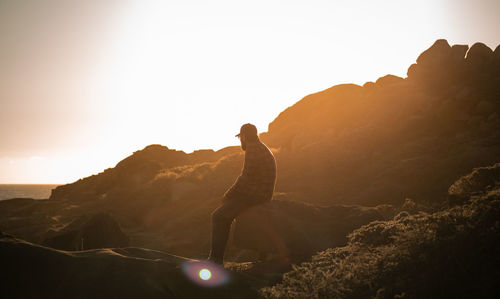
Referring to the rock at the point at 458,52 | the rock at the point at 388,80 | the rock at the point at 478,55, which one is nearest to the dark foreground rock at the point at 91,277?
the rock at the point at 388,80

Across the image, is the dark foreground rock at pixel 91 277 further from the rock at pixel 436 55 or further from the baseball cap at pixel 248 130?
the rock at pixel 436 55

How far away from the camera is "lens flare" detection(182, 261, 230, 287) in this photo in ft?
16.5

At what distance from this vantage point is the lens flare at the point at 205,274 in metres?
5.02

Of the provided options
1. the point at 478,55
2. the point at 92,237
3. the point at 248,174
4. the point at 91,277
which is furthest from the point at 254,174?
the point at 478,55

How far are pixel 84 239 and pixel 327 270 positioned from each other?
39.1 ft

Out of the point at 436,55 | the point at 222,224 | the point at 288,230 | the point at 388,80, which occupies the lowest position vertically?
the point at 288,230

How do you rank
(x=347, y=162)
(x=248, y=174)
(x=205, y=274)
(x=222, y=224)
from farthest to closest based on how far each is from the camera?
(x=347, y=162), (x=248, y=174), (x=222, y=224), (x=205, y=274)

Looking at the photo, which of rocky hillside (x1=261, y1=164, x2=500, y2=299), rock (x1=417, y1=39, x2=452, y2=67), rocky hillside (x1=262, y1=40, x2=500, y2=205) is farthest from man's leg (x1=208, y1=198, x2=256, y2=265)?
rock (x1=417, y1=39, x2=452, y2=67)

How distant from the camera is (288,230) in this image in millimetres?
7492

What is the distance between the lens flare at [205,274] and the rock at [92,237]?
985 cm

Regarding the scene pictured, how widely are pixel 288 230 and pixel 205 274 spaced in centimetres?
267

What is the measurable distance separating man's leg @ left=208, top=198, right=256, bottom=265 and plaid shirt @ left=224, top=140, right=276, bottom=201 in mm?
180

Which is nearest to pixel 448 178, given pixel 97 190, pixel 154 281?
pixel 154 281

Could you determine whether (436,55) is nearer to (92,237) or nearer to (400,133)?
(400,133)
